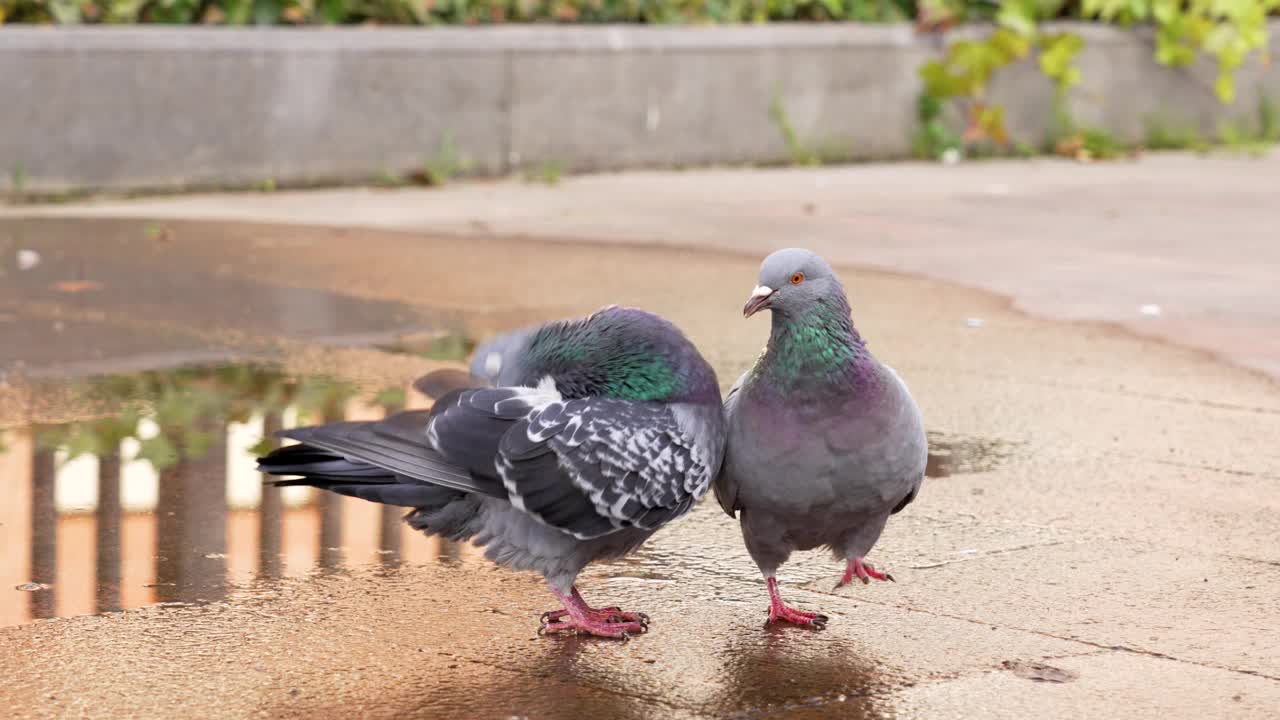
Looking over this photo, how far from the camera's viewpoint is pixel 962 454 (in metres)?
5.24

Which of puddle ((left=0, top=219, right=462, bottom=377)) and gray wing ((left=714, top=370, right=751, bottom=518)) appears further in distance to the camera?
puddle ((left=0, top=219, right=462, bottom=377))

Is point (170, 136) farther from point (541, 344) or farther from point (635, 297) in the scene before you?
point (541, 344)

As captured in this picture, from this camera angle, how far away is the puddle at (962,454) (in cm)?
509

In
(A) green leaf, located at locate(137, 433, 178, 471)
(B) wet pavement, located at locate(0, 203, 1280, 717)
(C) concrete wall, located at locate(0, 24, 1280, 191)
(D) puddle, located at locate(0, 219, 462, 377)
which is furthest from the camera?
(C) concrete wall, located at locate(0, 24, 1280, 191)

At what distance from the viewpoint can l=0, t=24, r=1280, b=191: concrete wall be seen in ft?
33.3

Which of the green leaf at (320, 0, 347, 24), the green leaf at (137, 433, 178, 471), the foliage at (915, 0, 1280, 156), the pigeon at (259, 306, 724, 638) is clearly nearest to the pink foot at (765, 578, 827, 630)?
the pigeon at (259, 306, 724, 638)

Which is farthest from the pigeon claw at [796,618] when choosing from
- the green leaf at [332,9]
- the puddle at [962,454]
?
the green leaf at [332,9]

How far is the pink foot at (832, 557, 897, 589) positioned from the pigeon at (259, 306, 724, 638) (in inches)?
16.8

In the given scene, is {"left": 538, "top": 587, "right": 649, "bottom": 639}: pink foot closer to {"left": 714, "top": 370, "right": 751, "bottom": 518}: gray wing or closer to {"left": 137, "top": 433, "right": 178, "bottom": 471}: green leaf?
{"left": 714, "top": 370, "right": 751, "bottom": 518}: gray wing

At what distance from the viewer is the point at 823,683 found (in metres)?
3.51

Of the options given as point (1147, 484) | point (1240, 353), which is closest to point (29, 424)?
point (1147, 484)

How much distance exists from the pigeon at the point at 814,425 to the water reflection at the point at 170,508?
0.91 meters

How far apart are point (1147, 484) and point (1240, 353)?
1811 mm

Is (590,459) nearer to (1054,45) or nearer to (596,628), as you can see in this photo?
(596,628)
